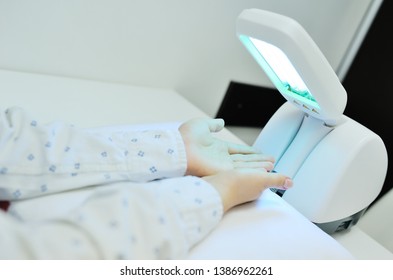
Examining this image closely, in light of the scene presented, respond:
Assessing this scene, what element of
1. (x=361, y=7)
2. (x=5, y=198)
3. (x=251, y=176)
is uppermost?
(x=361, y=7)

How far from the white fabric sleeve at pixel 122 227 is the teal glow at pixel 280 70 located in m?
0.26

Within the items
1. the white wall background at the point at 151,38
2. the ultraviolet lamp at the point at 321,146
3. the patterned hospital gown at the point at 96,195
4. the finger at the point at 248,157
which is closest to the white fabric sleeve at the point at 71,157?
the patterned hospital gown at the point at 96,195

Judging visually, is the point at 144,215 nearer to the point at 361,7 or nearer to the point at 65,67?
the point at 65,67

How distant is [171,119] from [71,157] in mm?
384

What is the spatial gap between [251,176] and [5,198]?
0.33m

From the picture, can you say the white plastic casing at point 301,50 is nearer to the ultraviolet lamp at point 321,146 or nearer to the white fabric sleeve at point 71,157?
the ultraviolet lamp at point 321,146

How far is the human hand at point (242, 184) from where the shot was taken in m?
0.42

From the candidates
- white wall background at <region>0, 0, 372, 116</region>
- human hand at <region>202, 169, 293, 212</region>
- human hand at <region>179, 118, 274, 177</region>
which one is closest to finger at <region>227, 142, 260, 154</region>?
human hand at <region>179, 118, 274, 177</region>

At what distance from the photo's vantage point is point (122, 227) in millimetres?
320

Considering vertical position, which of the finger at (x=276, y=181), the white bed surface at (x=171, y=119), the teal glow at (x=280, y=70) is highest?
the teal glow at (x=280, y=70)

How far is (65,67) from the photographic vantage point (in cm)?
86

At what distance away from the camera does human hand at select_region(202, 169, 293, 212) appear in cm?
42

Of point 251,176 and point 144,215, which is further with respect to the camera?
point 251,176
